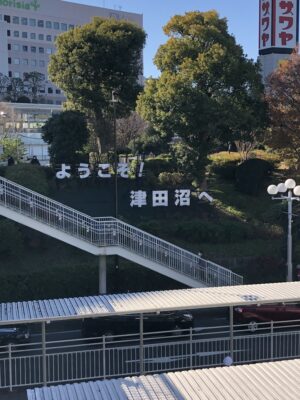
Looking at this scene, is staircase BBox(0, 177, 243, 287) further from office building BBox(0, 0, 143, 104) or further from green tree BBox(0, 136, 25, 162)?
office building BBox(0, 0, 143, 104)

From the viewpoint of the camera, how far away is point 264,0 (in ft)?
146

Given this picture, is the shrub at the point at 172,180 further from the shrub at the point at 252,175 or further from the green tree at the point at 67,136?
the green tree at the point at 67,136

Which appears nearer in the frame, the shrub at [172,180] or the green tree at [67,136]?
the shrub at [172,180]

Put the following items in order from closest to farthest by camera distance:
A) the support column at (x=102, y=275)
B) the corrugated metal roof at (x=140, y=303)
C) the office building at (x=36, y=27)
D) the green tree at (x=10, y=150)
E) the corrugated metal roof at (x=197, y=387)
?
the corrugated metal roof at (x=197, y=387) → the corrugated metal roof at (x=140, y=303) → the support column at (x=102, y=275) → the green tree at (x=10, y=150) → the office building at (x=36, y=27)

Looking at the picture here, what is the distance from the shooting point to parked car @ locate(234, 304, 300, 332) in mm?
15852

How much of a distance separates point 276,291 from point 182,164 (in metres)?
13.5

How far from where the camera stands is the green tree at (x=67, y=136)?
26578mm

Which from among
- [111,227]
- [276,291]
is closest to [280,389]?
[276,291]

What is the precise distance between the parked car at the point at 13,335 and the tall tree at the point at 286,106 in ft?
51.9

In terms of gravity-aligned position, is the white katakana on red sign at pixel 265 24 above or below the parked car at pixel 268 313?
above

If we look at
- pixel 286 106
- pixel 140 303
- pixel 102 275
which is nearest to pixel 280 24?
pixel 286 106

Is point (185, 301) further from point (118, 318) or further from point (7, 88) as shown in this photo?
point (7, 88)

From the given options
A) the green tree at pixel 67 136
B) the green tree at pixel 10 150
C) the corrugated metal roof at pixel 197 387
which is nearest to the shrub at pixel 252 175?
the green tree at pixel 67 136

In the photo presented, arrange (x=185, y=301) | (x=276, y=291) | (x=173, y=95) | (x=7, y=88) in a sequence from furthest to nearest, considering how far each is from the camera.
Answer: (x=7, y=88), (x=173, y=95), (x=276, y=291), (x=185, y=301)
